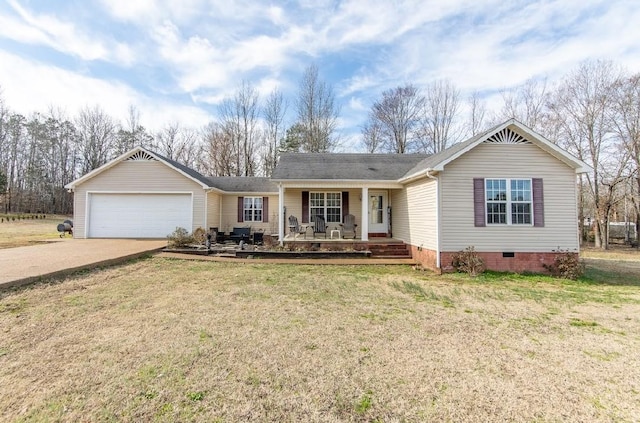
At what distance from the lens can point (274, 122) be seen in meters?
30.1

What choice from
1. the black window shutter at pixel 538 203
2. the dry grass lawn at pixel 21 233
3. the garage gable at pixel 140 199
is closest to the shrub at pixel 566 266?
the black window shutter at pixel 538 203

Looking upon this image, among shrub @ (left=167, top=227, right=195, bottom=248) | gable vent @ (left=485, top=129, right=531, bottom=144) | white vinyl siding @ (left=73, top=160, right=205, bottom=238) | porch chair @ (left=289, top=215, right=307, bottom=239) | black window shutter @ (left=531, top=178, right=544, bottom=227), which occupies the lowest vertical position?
shrub @ (left=167, top=227, right=195, bottom=248)

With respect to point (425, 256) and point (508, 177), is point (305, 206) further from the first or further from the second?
point (508, 177)

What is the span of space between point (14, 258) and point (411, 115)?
2846 centimetres

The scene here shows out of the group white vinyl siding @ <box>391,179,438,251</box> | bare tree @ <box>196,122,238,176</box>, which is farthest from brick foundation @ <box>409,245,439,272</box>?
bare tree @ <box>196,122,238,176</box>

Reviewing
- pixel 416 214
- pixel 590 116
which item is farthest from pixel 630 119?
pixel 416 214

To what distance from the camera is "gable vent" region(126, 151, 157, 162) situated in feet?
49.6

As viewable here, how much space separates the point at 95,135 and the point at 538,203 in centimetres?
4278

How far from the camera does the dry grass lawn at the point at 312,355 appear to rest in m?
2.66

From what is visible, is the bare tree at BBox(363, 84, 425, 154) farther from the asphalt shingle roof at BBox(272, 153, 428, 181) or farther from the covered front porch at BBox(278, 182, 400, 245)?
the covered front porch at BBox(278, 182, 400, 245)

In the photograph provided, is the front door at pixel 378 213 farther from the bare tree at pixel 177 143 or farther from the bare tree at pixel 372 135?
the bare tree at pixel 177 143

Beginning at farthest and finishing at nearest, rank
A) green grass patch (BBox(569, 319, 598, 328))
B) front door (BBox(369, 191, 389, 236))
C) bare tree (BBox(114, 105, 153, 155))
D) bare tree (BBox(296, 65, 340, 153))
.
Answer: bare tree (BBox(114, 105, 153, 155))
bare tree (BBox(296, 65, 340, 153))
front door (BBox(369, 191, 389, 236))
green grass patch (BBox(569, 319, 598, 328))

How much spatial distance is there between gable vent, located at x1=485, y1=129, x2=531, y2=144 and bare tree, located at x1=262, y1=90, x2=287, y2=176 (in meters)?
22.8

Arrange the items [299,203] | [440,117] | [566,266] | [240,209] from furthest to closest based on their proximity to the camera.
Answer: [440,117] < [240,209] < [299,203] < [566,266]
